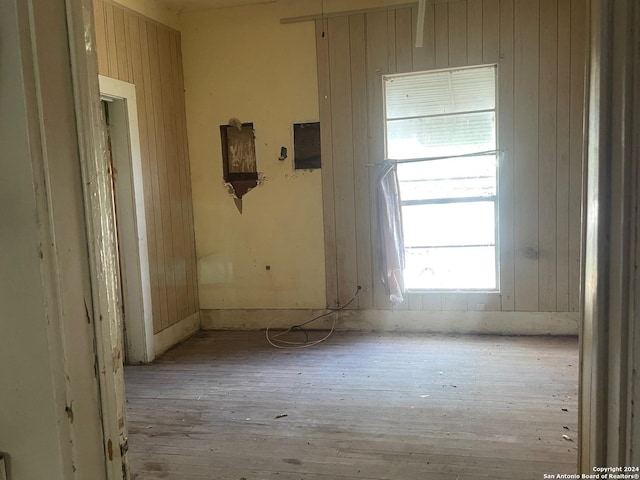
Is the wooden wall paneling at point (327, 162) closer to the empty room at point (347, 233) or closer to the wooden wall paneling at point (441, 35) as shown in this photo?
the empty room at point (347, 233)

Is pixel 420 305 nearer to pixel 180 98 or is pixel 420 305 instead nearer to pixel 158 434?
pixel 158 434

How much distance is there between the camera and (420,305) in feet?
14.5

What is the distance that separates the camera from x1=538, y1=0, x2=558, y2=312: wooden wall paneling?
12.9ft

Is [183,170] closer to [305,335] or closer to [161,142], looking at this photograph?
[161,142]

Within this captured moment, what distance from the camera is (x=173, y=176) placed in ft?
14.5

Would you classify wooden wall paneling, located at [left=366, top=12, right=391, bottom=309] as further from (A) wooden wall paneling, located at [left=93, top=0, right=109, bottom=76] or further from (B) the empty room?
(A) wooden wall paneling, located at [left=93, top=0, right=109, bottom=76]

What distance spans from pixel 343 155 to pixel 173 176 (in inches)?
62.0

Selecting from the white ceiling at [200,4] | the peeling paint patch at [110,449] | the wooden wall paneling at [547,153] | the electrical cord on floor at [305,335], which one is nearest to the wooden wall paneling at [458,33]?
the wooden wall paneling at [547,153]

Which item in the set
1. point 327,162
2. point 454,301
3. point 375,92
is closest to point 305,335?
point 454,301

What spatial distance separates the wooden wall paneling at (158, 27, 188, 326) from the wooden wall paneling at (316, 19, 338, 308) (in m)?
1.36

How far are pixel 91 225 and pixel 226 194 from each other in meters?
3.96

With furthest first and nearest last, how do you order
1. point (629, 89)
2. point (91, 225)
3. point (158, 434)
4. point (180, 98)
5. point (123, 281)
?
point (180, 98) → point (123, 281) → point (158, 434) → point (91, 225) → point (629, 89)

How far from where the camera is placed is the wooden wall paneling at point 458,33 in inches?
160

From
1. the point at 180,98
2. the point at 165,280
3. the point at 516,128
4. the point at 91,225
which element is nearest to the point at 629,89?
the point at 91,225
